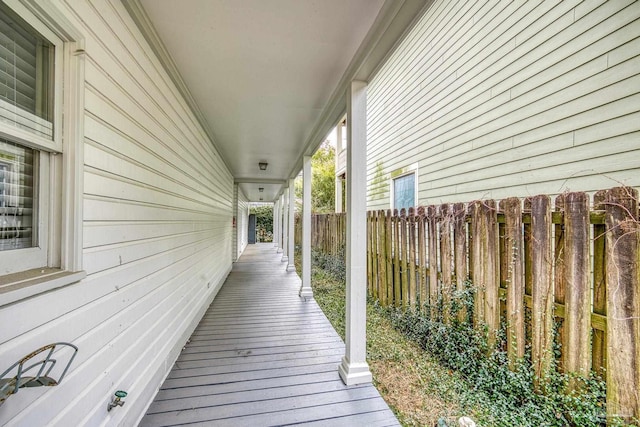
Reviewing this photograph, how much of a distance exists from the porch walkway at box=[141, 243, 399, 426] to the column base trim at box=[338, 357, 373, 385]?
1.9 inches

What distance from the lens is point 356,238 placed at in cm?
231

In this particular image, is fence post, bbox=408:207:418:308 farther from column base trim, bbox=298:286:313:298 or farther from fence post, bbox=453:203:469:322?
column base trim, bbox=298:286:313:298

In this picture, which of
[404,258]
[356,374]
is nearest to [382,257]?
[404,258]

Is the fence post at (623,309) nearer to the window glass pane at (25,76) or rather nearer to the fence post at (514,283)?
the fence post at (514,283)

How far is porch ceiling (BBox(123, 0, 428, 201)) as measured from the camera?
62.5 inches

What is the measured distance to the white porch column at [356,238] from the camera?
2279 mm

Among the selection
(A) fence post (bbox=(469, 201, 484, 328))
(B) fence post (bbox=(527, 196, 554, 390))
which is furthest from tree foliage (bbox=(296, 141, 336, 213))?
(B) fence post (bbox=(527, 196, 554, 390))

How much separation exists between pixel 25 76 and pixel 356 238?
82.7 inches

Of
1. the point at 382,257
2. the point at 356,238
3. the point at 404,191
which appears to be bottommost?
the point at 382,257

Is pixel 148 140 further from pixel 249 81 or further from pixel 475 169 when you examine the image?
pixel 475 169

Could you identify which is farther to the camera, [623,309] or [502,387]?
[502,387]

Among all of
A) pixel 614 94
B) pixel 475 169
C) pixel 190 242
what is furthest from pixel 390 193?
pixel 190 242

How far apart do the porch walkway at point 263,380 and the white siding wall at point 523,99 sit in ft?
8.77

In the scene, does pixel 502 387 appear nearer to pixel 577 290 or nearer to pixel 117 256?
pixel 577 290
